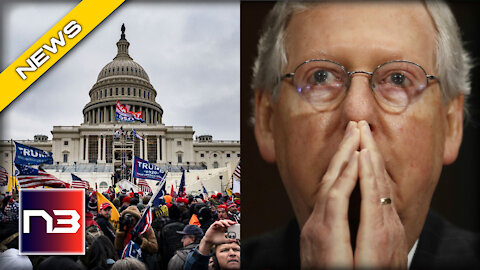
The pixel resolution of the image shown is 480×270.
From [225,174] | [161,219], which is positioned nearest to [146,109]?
[225,174]

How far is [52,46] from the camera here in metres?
2.75

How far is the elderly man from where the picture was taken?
7.25 ft

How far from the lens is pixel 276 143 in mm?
2461

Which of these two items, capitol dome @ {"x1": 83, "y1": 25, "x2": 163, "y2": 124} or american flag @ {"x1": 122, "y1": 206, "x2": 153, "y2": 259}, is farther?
capitol dome @ {"x1": 83, "y1": 25, "x2": 163, "y2": 124}

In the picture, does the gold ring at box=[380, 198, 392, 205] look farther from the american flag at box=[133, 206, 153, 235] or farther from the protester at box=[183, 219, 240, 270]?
the american flag at box=[133, 206, 153, 235]

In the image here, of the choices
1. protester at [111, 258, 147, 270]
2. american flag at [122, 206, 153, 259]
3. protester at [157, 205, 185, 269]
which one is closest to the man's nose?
protester at [111, 258, 147, 270]

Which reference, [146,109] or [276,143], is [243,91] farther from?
[146,109]

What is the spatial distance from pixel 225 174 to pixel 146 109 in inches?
1651

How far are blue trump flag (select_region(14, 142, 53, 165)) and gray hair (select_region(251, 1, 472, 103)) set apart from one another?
6.52 metres

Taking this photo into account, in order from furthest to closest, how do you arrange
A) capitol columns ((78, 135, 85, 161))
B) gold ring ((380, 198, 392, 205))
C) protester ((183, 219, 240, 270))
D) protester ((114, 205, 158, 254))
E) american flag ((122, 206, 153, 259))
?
capitol columns ((78, 135, 85, 161)) → protester ((114, 205, 158, 254)) → american flag ((122, 206, 153, 259)) → protester ((183, 219, 240, 270)) → gold ring ((380, 198, 392, 205))

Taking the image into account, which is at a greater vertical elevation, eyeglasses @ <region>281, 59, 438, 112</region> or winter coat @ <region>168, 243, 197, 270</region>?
eyeglasses @ <region>281, 59, 438, 112</region>

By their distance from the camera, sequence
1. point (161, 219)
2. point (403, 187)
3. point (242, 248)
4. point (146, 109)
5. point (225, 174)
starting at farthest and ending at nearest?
point (146, 109) < point (225, 174) < point (161, 219) < point (242, 248) < point (403, 187)

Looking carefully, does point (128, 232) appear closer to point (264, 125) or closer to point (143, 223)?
point (143, 223)

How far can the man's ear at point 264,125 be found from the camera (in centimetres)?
247
